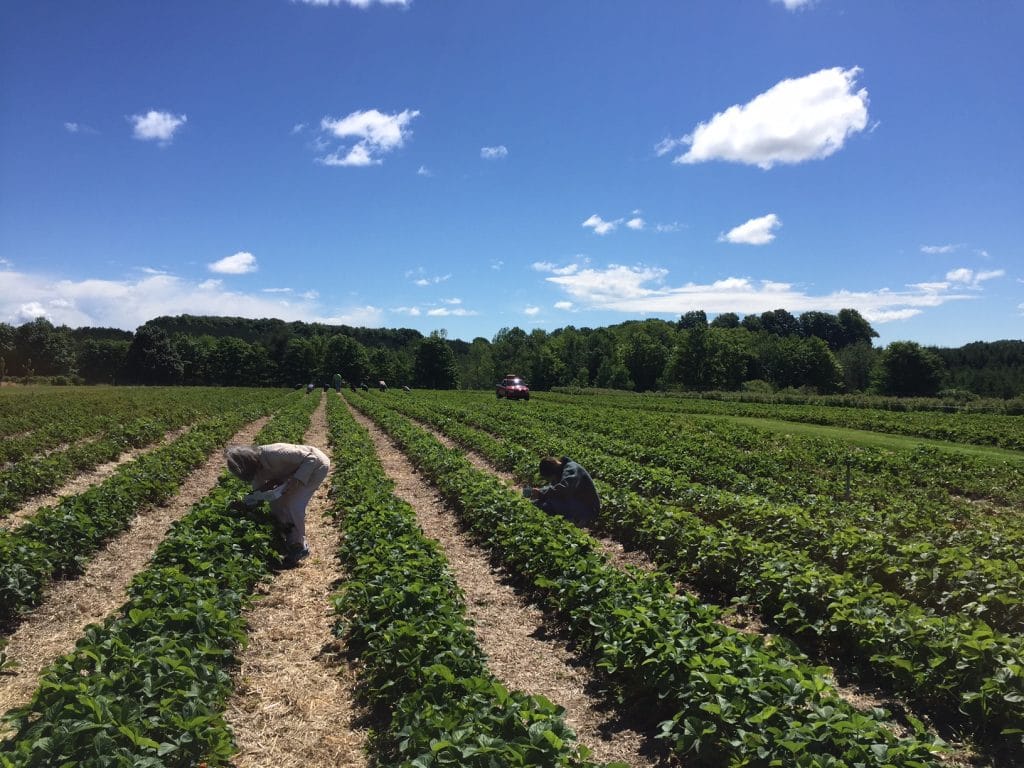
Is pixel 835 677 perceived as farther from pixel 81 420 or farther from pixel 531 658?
pixel 81 420

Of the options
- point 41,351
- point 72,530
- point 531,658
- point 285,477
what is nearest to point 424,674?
point 531,658

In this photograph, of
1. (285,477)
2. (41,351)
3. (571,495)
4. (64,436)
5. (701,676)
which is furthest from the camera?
(41,351)

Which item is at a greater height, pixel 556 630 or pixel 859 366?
pixel 859 366

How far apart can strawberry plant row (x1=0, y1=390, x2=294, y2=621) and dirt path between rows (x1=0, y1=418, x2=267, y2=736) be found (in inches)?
7.2

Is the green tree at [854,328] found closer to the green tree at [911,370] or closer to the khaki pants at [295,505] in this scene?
the green tree at [911,370]

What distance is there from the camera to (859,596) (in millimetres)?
5824

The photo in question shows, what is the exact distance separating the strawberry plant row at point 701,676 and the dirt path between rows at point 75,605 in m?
4.57

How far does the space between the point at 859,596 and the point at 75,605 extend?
28.7 ft

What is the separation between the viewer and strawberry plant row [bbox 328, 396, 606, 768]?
3.36 metres

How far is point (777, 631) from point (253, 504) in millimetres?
7126

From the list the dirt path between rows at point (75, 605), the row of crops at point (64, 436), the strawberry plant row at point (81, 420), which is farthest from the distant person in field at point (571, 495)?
the strawberry plant row at point (81, 420)

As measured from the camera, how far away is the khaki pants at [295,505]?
8.59m

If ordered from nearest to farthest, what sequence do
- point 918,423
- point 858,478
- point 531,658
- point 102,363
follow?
point 531,658
point 858,478
point 918,423
point 102,363

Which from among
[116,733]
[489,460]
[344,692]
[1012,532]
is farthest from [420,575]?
[489,460]
